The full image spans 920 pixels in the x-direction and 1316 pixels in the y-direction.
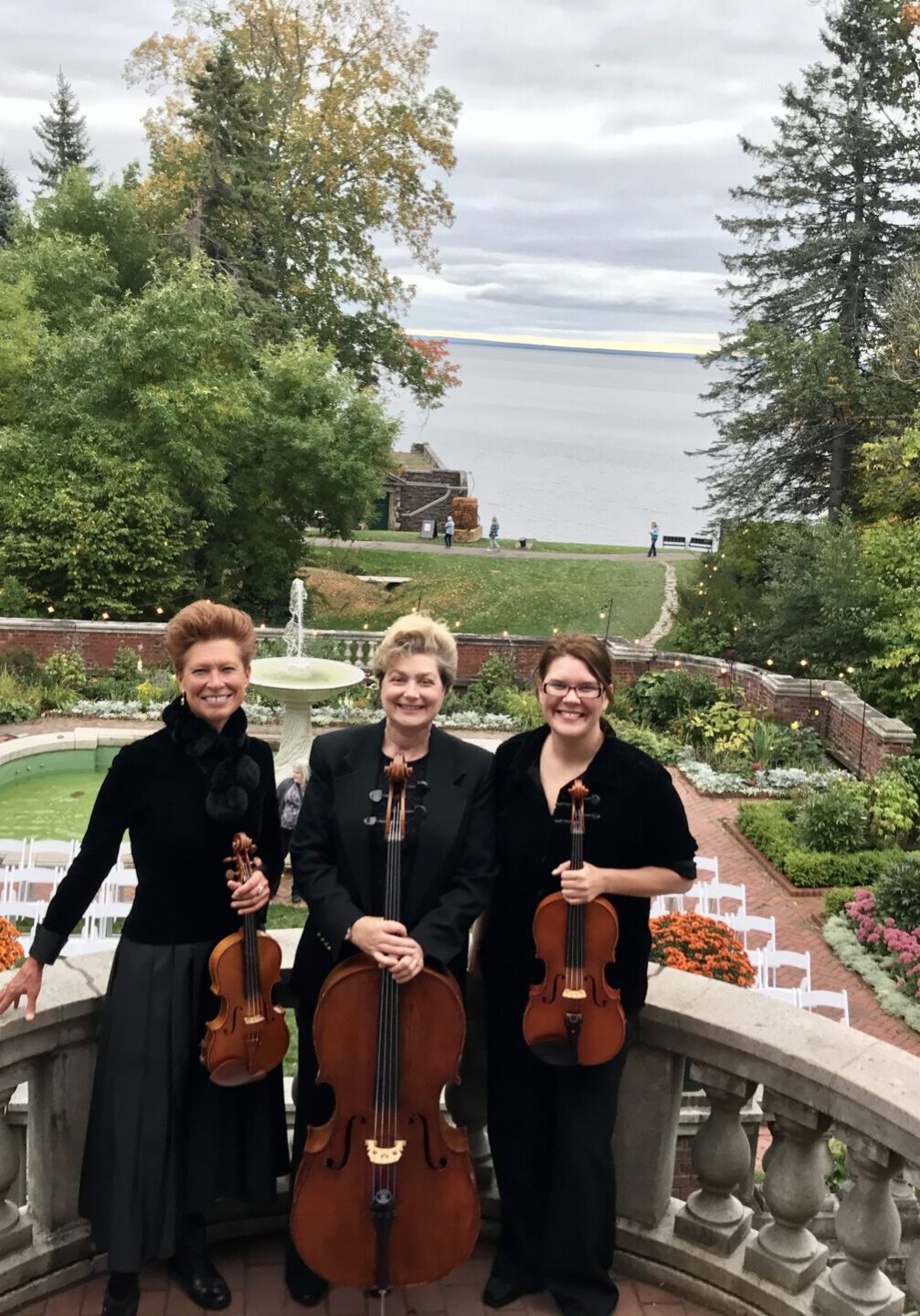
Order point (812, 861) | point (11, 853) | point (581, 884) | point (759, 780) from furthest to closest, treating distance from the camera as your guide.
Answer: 1. point (759, 780)
2. point (812, 861)
3. point (11, 853)
4. point (581, 884)

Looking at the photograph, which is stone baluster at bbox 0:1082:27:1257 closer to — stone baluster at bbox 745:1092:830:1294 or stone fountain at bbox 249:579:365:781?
stone baluster at bbox 745:1092:830:1294

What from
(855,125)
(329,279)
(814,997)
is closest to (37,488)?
(329,279)

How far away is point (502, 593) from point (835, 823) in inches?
666

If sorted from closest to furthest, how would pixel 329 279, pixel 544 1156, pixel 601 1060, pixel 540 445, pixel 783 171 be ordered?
pixel 601 1060 → pixel 544 1156 → pixel 783 171 → pixel 329 279 → pixel 540 445

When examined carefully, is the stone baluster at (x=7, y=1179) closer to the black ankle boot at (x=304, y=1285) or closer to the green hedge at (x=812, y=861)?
the black ankle boot at (x=304, y=1285)

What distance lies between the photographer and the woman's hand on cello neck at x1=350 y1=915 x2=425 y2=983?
2600 mm

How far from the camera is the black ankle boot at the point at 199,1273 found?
9.93ft

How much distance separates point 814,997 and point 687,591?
56.4 ft

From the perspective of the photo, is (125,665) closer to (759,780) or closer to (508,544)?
(759,780)

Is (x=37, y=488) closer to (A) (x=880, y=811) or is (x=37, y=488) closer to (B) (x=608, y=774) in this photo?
(A) (x=880, y=811)

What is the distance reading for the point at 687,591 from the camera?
24.8 meters

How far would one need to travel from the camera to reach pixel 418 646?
2.96 meters

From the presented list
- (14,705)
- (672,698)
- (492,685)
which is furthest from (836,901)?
(14,705)

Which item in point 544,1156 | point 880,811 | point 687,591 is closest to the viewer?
point 544,1156
